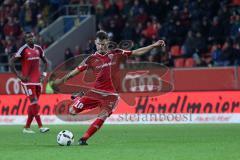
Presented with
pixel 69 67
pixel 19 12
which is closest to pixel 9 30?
pixel 19 12

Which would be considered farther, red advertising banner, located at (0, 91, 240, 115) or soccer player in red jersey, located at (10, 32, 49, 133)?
red advertising banner, located at (0, 91, 240, 115)

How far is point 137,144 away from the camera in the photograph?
16000mm

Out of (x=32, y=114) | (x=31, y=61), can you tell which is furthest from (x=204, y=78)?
(x=32, y=114)

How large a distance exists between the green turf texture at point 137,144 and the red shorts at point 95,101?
0.77 metres

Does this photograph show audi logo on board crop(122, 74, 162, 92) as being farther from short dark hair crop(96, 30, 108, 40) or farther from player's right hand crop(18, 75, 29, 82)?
short dark hair crop(96, 30, 108, 40)

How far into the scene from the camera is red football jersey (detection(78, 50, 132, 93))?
15.8m

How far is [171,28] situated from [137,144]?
14704mm

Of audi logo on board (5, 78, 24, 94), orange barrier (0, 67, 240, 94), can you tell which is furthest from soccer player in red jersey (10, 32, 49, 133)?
audi logo on board (5, 78, 24, 94)

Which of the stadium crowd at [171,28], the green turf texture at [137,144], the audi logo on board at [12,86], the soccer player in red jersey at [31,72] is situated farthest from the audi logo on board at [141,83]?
the audi logo on board at [12,86]

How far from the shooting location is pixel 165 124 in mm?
23625

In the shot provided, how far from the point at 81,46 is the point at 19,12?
4.01m

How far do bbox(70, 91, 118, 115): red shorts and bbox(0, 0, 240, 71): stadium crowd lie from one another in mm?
12539

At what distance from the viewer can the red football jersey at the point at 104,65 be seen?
15.8 meters

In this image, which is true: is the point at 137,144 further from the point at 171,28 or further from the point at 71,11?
the point at 71,11
